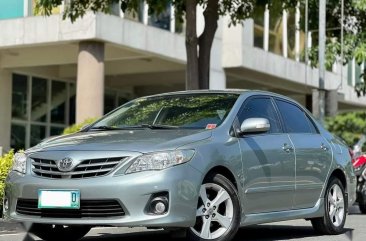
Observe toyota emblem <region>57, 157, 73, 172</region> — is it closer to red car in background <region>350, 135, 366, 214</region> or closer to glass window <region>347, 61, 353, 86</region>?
red car in background <region>350, 135, 366, 214</region>

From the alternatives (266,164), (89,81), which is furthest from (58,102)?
(266,164)

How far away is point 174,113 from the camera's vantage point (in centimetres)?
778

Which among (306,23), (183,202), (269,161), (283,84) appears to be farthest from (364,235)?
(283,84)

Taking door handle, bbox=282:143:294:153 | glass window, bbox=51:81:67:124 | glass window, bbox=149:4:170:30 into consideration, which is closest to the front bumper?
door handle, bbox=282:143:294:153

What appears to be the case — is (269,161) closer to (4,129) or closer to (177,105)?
(177,105)

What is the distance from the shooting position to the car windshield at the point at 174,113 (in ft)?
24.6

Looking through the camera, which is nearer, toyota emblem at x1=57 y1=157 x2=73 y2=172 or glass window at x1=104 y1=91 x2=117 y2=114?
toyota emblem at x1=57 y1=157 x2=73 y2=172

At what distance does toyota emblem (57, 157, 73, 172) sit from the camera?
661 cm

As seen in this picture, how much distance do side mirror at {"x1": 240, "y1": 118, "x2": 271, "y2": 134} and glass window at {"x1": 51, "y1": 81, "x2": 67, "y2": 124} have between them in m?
20.5

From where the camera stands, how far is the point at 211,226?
23.0 ft

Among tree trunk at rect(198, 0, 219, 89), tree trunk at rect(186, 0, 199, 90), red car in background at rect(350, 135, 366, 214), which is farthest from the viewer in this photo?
tree trunk at rect(198, 0, 219, 89)

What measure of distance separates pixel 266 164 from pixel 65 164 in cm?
210

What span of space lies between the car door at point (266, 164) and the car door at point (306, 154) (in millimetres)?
157

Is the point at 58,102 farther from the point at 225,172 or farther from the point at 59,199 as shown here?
the point at 59,199
